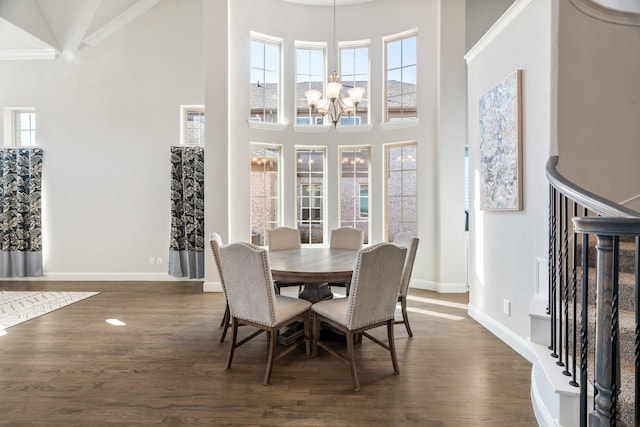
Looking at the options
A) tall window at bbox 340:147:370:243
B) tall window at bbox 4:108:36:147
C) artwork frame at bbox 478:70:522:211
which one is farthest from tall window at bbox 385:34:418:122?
tall window at bbox 4:108:36:147

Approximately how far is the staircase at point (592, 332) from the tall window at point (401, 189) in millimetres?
2681

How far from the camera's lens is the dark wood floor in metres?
1.92

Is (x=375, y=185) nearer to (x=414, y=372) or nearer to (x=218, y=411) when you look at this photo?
(x=414, y=372)

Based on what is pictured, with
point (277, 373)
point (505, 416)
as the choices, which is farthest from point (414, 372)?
point (277, 373)

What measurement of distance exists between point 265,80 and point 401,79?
213 centimetres

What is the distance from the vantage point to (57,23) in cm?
512

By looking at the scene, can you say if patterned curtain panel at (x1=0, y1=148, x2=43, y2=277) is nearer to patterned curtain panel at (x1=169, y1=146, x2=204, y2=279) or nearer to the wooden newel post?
patterned curtain panel at (x1=169, y1=146, x2=204, y2=279)

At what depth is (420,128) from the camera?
4902 millimetres

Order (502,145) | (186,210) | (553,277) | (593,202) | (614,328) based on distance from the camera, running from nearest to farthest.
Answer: (614,328)
(593,202)
(553,277)
(502,145)
(186,210)

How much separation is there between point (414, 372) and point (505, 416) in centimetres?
63

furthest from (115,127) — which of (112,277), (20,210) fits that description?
(112,277)

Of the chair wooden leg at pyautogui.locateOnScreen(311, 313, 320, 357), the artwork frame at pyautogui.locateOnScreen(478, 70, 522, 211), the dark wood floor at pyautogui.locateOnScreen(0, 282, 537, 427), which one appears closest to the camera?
the dark wood floor at pyautogui.locateOnScreen(0, 282, 537, 427)

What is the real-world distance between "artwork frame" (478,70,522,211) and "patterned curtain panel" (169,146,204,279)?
4.01 meters

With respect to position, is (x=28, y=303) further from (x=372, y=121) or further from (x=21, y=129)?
(x=372, y=121)
